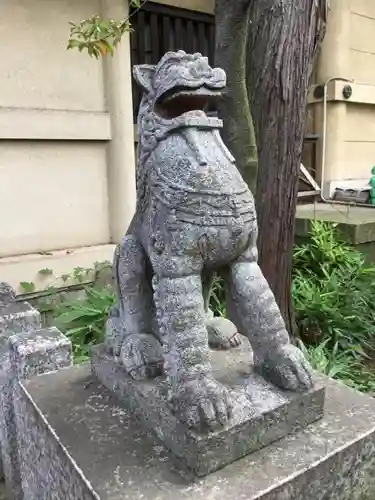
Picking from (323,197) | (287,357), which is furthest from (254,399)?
(323,197)

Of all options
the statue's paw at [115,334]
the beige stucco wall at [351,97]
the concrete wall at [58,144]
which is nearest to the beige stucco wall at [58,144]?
the concrete wall at [58,144]

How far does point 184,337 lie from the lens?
3.75 ft

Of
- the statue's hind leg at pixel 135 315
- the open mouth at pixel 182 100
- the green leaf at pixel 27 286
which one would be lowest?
the green leaf at pixel 27 286

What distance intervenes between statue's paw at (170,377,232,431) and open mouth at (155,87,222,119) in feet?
2.11

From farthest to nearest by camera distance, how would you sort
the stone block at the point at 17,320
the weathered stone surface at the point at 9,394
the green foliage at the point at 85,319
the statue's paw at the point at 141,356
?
1. the green foliage at the point at 85,319
2. the stone block at the point at 17,320
3. the weathered stone surface at the point at 9,394
4. the statue's paw at the point at 141,356

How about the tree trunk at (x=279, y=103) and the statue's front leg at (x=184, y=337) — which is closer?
the statue's front leg at (x=184, y=337)

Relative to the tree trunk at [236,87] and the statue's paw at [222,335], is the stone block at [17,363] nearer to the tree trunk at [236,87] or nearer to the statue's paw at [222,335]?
the statue's paw at [222,335]

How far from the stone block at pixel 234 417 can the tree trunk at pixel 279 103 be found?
Result: 4.22ft

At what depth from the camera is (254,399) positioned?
1188 mm

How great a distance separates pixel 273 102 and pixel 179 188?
150 cm

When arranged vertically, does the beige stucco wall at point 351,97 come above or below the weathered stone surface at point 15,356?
above

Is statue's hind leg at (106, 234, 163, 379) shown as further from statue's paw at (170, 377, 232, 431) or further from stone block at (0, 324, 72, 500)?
stone block at (0, 324, 72, 500)

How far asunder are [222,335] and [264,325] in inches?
12.7

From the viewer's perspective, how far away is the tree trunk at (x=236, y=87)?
7.87ft
